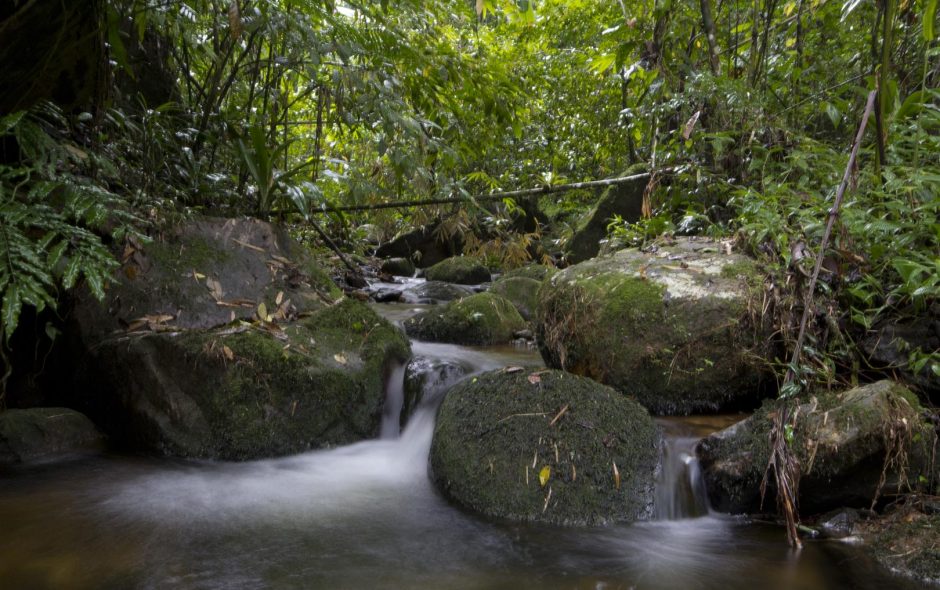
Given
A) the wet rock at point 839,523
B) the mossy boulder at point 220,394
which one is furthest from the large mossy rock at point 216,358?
the wet rock at point 839,523

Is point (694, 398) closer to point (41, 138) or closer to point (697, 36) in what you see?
point (697, 36)

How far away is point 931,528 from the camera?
2.54 m

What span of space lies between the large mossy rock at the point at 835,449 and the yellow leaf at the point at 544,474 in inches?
34.8

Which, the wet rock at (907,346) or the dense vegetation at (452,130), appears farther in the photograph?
the wet rock at (907,346)

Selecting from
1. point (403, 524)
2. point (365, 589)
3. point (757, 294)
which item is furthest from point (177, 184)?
point (757, 294)

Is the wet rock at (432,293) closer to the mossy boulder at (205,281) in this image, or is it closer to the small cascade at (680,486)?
the mossy boulder at (205,281)

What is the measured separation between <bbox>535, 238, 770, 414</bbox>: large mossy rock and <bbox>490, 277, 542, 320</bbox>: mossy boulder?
3.35 meters

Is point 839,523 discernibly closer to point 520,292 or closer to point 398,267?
point 520,292

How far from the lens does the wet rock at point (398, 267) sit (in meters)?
11.5

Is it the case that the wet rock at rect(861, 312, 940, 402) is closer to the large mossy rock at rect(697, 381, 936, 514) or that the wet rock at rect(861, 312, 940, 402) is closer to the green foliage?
the large mossy rock at rect(697, 381, 936, 514)

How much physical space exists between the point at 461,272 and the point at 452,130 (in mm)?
5336

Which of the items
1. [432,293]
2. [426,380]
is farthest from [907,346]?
[432,293]

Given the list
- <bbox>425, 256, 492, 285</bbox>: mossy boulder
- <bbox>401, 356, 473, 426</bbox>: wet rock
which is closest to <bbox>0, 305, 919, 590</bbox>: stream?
<bbox>401, 356, 473, 426</bbox>: wet rock

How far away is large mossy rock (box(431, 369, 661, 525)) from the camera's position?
2941 millimetres
